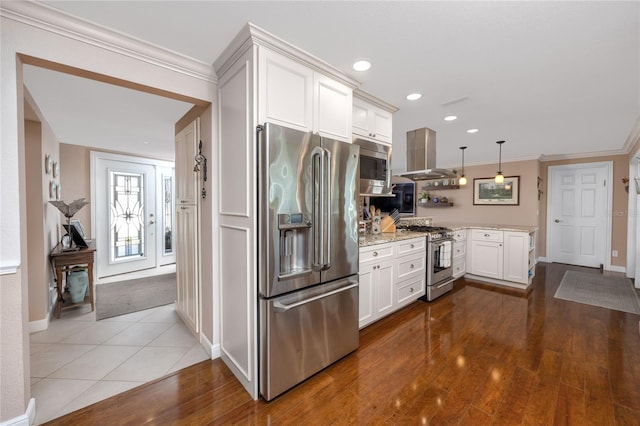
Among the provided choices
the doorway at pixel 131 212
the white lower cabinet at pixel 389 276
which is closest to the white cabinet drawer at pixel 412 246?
the white lower cabinet at pixel 389 276

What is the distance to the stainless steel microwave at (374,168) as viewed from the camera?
9.41ft

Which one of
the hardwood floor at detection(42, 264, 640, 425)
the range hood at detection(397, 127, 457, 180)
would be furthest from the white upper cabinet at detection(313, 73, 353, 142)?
the hardwood floor at detection(42, 264, 640, 425)

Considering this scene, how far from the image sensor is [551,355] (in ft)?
7.63

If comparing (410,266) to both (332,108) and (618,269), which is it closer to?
(332,108)

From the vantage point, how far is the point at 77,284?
10.8ft

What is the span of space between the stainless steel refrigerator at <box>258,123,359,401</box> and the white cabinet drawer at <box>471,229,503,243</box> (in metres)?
3.18

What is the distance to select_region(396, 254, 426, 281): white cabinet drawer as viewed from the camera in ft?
10.2

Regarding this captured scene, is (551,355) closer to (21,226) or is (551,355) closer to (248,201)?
(248,201)

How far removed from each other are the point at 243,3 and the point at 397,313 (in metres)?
3.21

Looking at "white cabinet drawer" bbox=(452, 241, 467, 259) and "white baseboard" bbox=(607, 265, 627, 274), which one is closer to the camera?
"white cabinet drawer" bbox=(452, 241, 467, 259)

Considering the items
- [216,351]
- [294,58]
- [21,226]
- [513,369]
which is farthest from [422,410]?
[21,226]

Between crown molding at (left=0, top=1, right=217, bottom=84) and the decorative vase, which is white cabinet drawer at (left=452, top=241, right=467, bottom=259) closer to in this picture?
crown molding at (left=0, top=1, right=217, bottom=84)

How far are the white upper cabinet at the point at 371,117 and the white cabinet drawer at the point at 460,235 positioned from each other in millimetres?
2057

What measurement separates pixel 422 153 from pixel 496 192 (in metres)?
3.63
